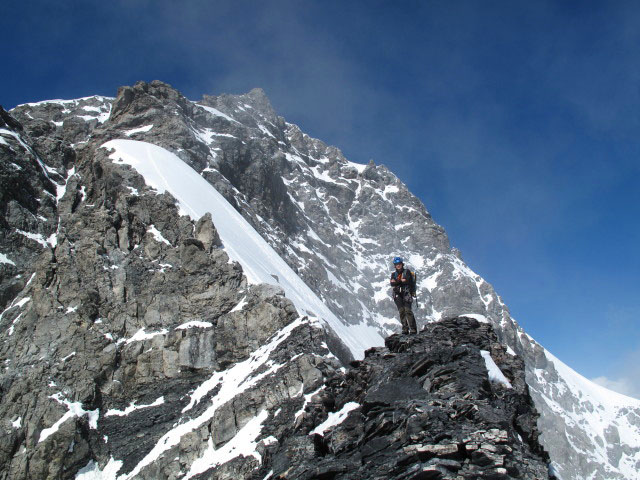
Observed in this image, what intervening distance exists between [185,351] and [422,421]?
25953 mm

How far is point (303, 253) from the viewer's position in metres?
87.4

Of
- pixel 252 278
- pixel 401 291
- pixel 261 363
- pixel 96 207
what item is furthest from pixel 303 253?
pixel 401 291

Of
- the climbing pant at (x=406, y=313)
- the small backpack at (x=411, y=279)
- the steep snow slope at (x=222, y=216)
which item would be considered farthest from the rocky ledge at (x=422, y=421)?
the steep snow slope at (x=222, y=216)

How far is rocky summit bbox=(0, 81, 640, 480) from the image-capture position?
13.6m

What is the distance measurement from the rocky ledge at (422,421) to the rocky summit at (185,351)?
0.06 meters

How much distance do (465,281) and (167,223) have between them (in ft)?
276

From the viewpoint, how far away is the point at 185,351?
34.9 m

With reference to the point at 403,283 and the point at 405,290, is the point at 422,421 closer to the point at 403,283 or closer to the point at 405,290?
the point at 405,290

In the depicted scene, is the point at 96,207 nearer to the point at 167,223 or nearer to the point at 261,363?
the point at 167,223

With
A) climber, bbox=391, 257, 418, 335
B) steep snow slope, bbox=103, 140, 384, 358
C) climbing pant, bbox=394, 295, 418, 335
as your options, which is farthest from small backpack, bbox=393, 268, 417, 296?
steep snow slope, bbox=103, 140, 384, 358

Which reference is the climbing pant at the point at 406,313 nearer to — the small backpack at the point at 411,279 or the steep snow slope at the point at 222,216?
the small backpack at the point at 411,279

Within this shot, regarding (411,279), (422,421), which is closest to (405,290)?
(411,279)

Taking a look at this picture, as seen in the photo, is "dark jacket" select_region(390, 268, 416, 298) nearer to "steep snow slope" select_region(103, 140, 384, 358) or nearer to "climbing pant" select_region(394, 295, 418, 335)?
"climbing pant" select_region(394, 295, 418, 335)

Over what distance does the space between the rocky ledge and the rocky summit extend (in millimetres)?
57
